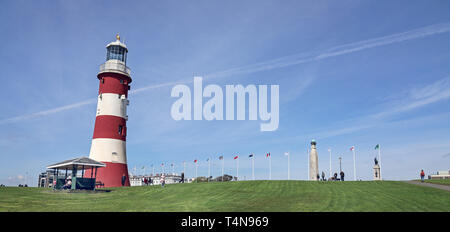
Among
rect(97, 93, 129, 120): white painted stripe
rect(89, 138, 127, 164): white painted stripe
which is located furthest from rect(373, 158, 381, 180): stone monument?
rect(97, 93, 129, 120): white painted stripe

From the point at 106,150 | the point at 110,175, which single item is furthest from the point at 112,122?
the point at 110,175

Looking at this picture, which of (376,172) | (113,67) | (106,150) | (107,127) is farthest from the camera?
(376,172)

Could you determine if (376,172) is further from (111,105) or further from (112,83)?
(112,83)

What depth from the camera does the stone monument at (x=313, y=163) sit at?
51.6 m

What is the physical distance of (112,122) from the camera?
43719 millimetres

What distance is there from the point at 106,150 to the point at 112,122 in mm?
3674

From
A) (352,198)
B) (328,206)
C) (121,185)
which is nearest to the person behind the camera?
(328,206)

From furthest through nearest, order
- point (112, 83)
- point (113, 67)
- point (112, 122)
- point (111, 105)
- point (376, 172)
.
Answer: point (376, 172), point (113, 67), point (112, 83), point (111, 105), point (112, 122)

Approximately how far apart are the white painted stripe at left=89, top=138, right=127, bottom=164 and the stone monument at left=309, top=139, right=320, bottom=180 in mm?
28056

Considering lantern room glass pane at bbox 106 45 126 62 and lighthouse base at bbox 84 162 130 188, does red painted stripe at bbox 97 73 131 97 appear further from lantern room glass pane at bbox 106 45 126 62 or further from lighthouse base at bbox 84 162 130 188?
lighthouse base at bbox 84 162 130 188
